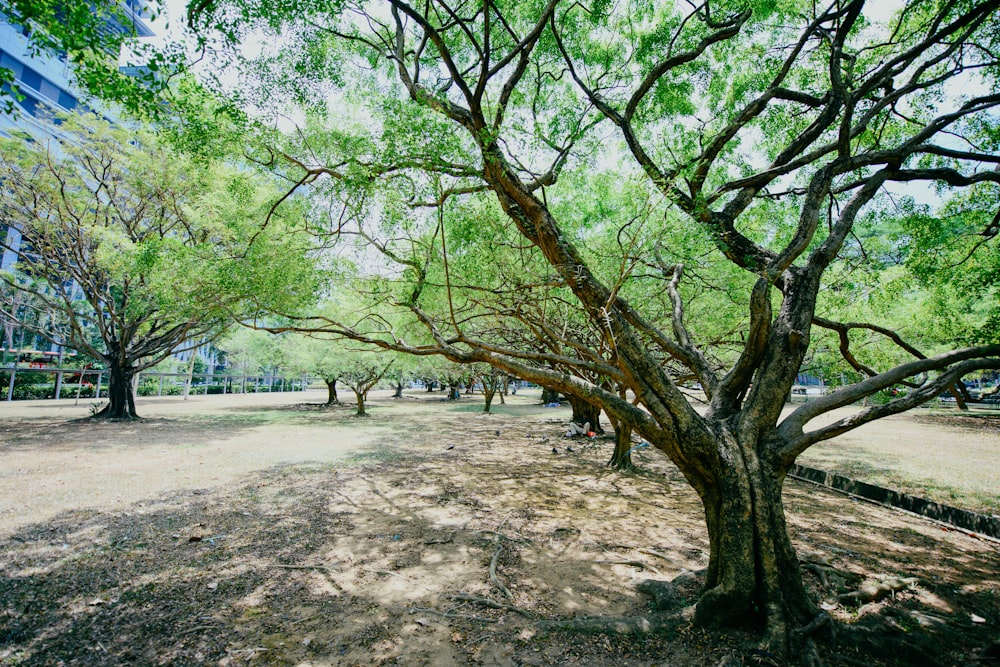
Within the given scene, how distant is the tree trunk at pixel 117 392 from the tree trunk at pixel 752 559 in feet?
66.2

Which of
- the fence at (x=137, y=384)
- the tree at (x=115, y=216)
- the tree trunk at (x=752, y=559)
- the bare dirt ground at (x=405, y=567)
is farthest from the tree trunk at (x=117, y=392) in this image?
the tree trunk at (x=752, y=559)

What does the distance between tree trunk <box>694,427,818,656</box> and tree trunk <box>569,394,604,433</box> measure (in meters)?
11.0

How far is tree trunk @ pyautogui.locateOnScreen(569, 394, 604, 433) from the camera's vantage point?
1479cm

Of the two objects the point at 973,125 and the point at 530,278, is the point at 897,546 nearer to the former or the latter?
the point at 973,125

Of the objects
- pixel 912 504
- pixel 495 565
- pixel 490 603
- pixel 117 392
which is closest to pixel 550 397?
pixel 117 392

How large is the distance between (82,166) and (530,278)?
1534cm

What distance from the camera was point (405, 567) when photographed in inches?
176

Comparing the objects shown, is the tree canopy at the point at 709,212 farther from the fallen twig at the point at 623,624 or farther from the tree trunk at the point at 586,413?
the tree trunk at the point at 586,413

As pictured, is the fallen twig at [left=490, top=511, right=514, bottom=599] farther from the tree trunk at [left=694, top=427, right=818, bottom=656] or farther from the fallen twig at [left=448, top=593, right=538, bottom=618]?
the tree trunk at [left=694, top=427, right=818, bottom=656]

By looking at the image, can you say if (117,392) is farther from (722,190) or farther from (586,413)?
(722,190)

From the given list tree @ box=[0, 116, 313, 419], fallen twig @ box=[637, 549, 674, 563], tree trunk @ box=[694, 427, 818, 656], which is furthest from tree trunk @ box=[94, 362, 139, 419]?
tree trunk @ box=[694, 427, 818, 656]

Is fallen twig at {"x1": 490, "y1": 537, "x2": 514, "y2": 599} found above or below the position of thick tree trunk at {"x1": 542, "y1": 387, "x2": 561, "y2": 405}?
below

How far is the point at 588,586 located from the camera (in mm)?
4109

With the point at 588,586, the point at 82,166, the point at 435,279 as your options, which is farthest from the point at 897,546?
the point at 82,166
